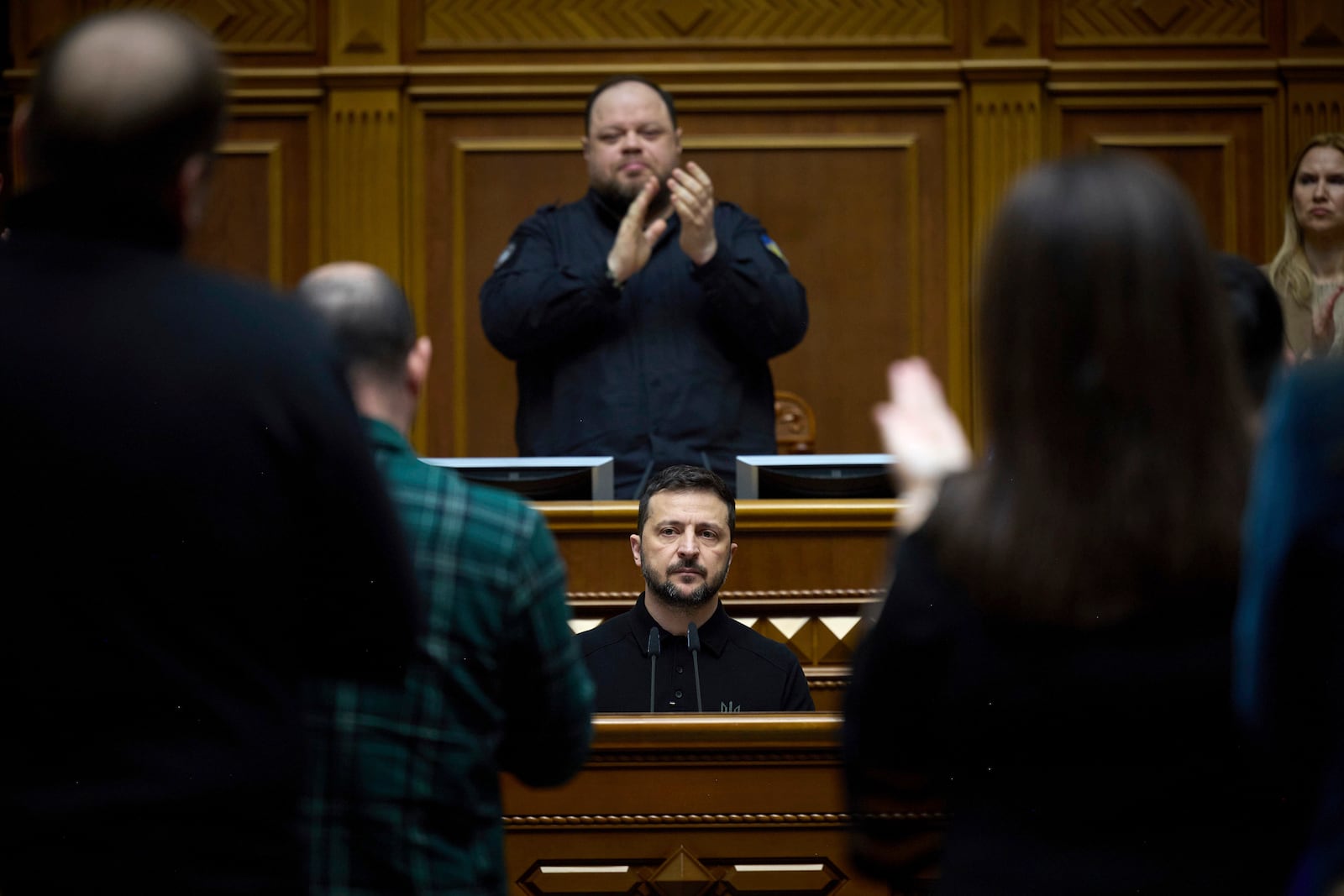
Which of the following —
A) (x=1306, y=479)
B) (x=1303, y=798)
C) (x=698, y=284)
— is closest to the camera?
(x=1306, y=479)

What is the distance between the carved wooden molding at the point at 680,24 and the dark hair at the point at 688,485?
2.45 metres

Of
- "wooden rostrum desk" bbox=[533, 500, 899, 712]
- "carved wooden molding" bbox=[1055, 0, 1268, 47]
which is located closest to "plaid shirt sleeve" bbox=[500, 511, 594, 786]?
"wooden rostrum desk" bbox=[533, 500, 899, 712]

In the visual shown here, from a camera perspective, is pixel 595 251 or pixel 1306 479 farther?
pixel 595 251

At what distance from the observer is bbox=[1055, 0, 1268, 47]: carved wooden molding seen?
5316mm

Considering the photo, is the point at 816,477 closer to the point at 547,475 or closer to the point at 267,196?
the point at 547,475

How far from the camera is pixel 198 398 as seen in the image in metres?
1.12

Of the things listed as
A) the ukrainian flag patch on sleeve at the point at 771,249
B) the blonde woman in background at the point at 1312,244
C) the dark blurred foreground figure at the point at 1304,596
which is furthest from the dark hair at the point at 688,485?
the dark blurred foreground figure at the point at 1304,596

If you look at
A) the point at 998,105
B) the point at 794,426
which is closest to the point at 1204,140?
the point at 998,105

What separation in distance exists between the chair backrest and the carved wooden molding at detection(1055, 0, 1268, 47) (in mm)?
1479

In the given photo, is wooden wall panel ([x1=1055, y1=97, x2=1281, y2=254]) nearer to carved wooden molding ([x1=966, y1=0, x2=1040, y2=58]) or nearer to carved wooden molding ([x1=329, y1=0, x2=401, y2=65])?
carved wooden molding ([x1=966, y1=0, x2=1040, y2=58])

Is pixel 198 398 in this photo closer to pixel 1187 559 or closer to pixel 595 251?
pixel 1187 559

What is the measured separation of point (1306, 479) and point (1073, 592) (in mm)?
166

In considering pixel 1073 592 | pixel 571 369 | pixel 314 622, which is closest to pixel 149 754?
pixel 314 622

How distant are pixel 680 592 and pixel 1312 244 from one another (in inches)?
73.2
